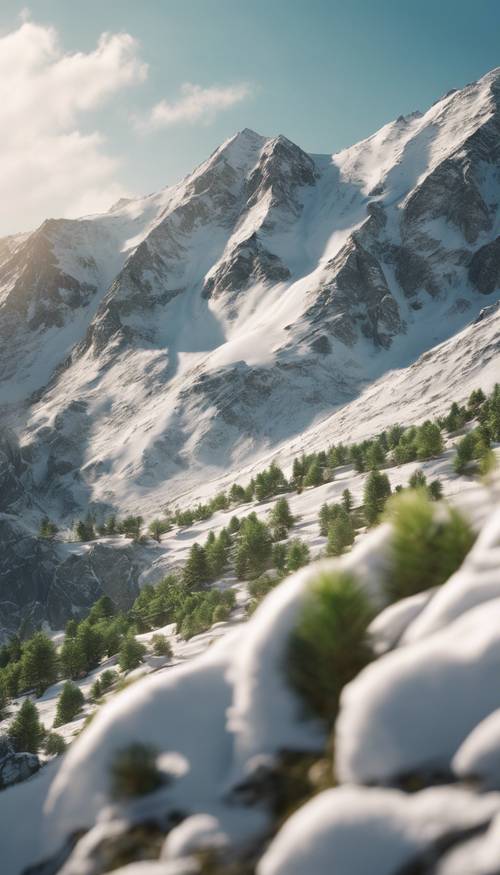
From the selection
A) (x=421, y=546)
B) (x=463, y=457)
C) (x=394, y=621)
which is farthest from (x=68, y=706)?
(x=463, y=457)

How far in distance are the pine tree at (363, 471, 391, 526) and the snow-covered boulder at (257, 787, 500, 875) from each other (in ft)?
186

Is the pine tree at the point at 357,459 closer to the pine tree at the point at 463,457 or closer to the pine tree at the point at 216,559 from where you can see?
the pine tree at the point at 463,457

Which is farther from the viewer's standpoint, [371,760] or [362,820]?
[371,760]

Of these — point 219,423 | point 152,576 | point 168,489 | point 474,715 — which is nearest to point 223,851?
point 474,715

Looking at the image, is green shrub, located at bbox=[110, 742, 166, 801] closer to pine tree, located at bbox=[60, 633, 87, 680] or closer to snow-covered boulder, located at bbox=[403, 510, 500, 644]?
snow-covered boulder, located at bbox=[403, 510, 500, 644]

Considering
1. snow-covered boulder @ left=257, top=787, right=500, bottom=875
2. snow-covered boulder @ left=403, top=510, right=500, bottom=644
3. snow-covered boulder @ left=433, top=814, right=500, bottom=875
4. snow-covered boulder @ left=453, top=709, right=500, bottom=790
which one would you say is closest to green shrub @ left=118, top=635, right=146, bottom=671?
snow-covered boulder @ left=403, top=510, right=500, bottom=644

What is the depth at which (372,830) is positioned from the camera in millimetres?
2996

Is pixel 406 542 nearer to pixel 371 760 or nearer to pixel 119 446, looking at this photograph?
pixel 371 760

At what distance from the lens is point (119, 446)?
18725cm

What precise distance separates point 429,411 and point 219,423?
68.2 m

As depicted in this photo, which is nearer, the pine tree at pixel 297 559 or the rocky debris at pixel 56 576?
the pine tree at pixel 297 559

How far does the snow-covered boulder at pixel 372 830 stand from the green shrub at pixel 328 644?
91 centimetres

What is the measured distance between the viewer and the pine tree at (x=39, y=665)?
179ft

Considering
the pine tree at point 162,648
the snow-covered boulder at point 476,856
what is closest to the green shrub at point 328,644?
the snow-covered boulder at point 476,856
